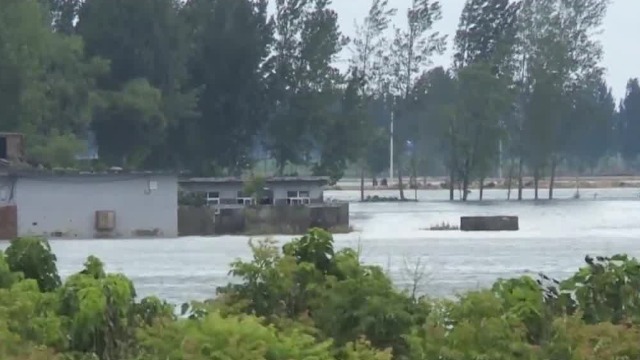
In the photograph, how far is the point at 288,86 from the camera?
101000mm

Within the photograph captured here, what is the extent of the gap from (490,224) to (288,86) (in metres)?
39.6

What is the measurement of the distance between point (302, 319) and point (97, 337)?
1444 millimetres

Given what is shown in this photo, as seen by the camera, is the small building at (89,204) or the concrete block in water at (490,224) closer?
the small building at (89,204)

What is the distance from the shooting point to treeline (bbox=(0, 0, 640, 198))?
274 ft

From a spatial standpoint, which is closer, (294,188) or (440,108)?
(294,188)

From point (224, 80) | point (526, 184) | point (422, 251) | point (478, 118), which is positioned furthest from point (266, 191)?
point (526, 184)

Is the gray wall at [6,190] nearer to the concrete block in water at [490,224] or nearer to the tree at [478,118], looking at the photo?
the concrete block in water at [490,224]

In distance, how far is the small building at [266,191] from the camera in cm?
7056

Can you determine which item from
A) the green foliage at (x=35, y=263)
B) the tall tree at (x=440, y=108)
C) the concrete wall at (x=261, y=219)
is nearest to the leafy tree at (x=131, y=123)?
the concrete wall at (x=261, y=219)

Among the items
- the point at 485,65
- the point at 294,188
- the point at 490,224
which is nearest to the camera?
the point at 490,224

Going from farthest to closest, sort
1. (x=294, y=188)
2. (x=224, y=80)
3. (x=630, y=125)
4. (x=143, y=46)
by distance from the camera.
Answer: (x=630, y=125) < (x=224, y=80) < (x=143, y=46) < (x=294, y=188)

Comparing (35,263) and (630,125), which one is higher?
(630,125)

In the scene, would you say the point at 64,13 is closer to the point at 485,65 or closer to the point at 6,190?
the point at 485,65

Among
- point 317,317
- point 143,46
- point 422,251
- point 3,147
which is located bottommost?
point 422,251
